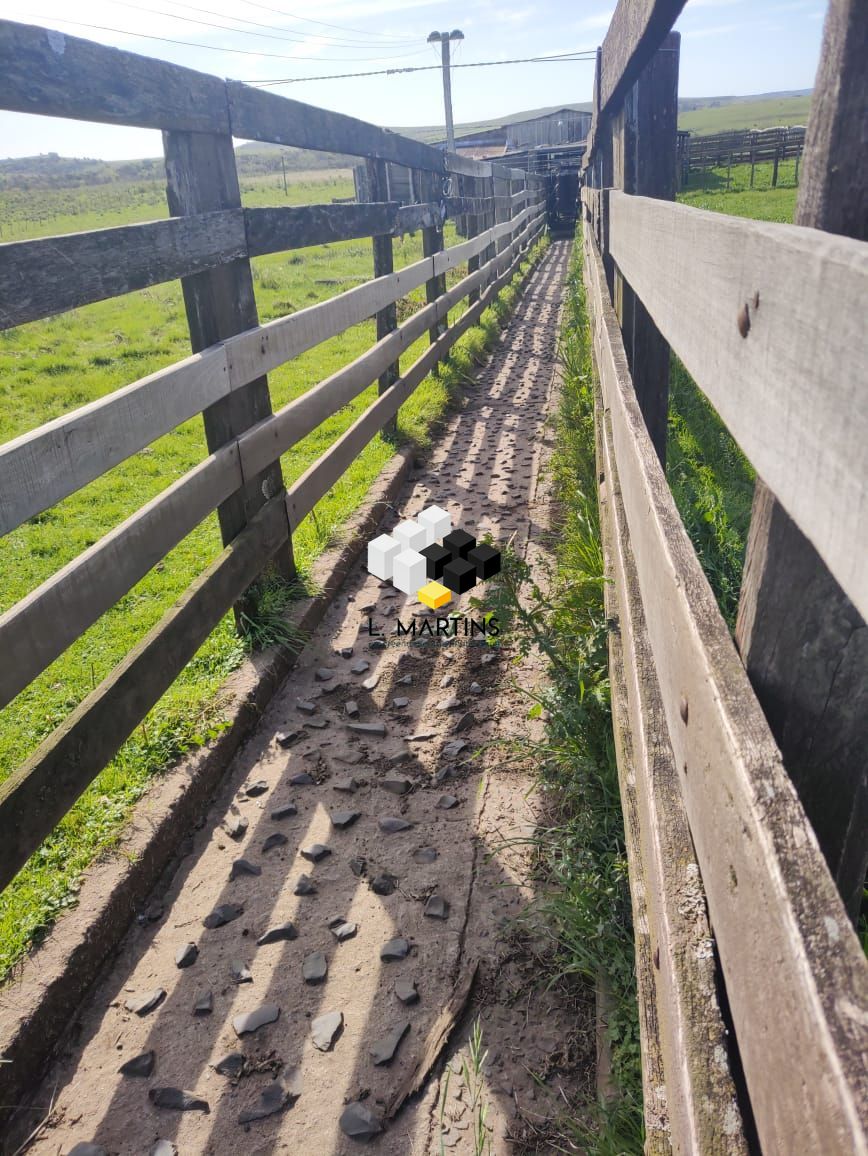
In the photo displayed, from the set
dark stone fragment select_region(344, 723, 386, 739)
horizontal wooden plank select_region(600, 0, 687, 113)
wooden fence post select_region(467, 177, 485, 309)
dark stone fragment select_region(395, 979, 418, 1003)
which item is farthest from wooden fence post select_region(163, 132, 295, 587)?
wooden fence post select_region(467, 177, 485, 309)

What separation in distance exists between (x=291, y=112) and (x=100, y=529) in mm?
3214

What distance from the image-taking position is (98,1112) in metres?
2.31

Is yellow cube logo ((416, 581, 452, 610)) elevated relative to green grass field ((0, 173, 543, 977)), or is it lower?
lower

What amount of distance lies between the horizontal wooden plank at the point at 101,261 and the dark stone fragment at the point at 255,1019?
2065mm

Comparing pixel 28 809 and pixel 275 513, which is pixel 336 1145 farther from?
pixel 275 513

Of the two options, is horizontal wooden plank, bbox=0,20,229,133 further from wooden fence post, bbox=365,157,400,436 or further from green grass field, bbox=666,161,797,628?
wooden fence post, bbox=365,157,400,436

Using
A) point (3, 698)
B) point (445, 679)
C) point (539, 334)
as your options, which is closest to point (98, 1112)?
point (3, 698)

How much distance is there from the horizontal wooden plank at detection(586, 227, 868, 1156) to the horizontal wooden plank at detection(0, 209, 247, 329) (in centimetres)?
190

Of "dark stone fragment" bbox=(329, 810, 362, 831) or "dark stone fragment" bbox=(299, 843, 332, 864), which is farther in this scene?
"dark stone fragment" bbox=(329, 810, 362, 831)

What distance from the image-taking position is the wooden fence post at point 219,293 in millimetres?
3566

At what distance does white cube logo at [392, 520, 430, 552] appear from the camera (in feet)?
18.3

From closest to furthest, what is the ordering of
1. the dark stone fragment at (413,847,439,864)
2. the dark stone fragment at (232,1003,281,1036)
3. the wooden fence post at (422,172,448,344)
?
the dark stone fragment at (232,1003,281,1036) < the dark stone fragment at (413,847,439,864) < the wooden fence post at (422,172,448,344)

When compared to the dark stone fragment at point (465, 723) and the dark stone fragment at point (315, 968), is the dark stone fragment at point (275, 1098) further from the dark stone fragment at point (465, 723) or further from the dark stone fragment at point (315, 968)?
the dark stone fragment at point (465, 723)
